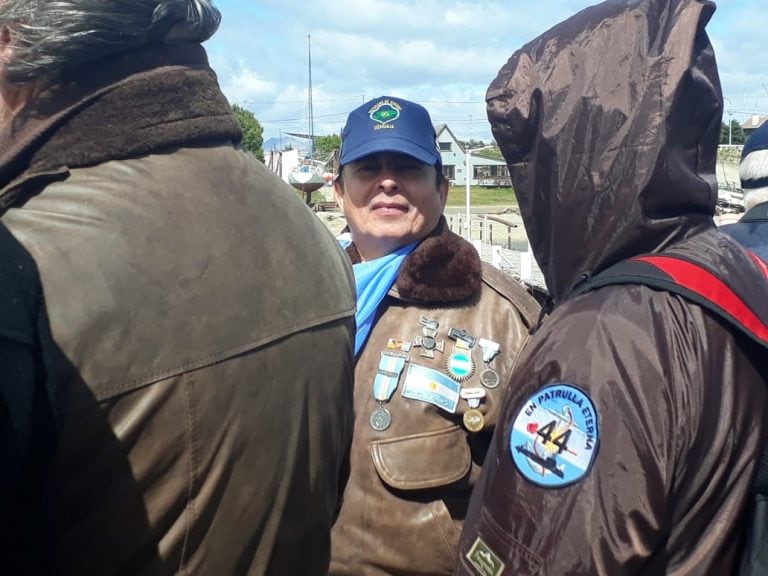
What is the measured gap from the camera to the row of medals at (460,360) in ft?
7.99

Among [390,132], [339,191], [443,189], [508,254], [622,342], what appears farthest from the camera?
[508,254]

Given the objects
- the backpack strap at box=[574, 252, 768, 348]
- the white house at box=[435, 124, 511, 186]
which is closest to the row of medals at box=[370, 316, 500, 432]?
the backpack strap at box=[574, 252, 768, 348]

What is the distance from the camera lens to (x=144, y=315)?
1140mm

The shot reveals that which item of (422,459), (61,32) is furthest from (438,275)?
(61,32)

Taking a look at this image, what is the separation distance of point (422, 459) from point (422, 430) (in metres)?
0.09

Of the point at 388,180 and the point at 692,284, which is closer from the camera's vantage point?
the point at 692,284

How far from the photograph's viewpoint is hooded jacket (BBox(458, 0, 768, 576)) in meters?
1.21

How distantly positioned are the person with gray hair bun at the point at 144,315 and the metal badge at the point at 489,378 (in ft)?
3.66

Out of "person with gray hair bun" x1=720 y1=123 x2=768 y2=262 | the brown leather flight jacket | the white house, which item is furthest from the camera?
the white house

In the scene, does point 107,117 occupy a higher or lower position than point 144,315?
higher

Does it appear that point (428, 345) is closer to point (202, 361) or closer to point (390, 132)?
point (390, 132)

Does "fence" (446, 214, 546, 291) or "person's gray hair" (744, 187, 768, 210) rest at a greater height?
"person's gray hair" (744, 187, 768, 210)

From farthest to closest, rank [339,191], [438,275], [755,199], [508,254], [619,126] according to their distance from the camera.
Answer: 1. [508,254]
2. [755,199]
3. [339,191]
4. [438,275]
5. [619,126]

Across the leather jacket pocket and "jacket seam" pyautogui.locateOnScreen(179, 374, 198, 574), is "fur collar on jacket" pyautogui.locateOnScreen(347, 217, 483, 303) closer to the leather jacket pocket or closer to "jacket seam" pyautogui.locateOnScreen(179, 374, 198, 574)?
the leather jacket pocket
